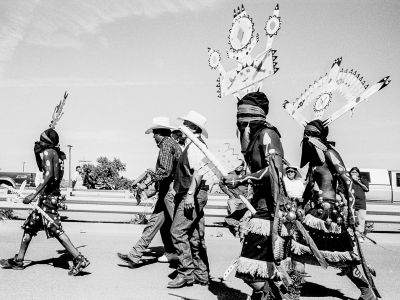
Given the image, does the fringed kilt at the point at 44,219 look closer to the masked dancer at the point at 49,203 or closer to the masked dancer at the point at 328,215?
A: the masked dancer at the point at 49,203

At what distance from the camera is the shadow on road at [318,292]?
5287mm

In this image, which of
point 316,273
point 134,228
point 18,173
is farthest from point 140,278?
point 18,173

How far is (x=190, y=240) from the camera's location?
5637 millimetres

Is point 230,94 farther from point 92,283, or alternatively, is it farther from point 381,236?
point 381,236

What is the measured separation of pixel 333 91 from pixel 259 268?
16.3 ft

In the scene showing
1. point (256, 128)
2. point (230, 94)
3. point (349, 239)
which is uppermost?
point (230, 94)

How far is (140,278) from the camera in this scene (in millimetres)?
5812

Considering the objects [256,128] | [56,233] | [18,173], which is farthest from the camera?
[18,173]

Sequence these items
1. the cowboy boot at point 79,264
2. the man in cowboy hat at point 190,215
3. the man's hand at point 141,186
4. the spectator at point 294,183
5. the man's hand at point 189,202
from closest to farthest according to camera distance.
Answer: the man's hand at point 189,202 < the man in cowboy hat at point 190,215 < the cowboy boot at point 79,264 < the man's hand at point 141,186 < the spectator at point 294,183

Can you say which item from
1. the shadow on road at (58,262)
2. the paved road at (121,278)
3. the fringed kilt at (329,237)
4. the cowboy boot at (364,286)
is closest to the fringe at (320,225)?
the fringed kilt at (329,237)

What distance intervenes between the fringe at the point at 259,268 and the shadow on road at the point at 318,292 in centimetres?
186

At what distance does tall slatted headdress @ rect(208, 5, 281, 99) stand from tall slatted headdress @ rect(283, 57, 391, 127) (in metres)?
1.37

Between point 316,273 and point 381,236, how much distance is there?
5.67 meters

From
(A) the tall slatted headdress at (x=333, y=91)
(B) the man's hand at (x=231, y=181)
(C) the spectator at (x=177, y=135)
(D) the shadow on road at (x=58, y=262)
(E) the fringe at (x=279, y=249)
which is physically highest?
(A) the tall slatted headdress at (x=333, y=91)
